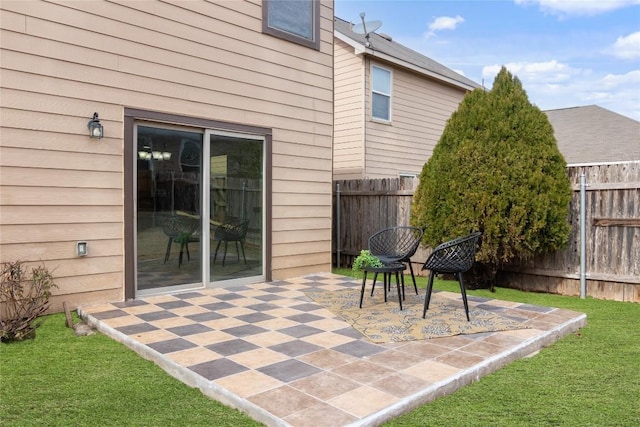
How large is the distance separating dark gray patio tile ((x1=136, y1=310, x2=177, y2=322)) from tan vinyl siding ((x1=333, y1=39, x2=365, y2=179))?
6423 mm

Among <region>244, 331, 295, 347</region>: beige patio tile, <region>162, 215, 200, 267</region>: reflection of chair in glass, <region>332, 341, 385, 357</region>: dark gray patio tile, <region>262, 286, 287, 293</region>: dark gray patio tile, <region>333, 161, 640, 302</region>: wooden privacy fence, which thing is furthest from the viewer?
<region>262, 286, 287, 293</region>: dark gray patio tile

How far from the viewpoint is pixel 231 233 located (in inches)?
235

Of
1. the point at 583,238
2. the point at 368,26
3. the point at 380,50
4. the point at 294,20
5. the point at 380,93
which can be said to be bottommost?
the point at 583,238

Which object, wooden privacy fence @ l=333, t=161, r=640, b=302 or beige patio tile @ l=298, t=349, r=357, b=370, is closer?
beige patio tile @ l=298, t=349, r=357, b=370

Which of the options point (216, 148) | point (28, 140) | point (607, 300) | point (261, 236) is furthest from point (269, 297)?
point (607, 300)

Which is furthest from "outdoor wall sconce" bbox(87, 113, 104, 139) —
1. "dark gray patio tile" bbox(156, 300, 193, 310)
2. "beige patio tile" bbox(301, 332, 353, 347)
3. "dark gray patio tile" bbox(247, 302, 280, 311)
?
"beige patio tile" bbox(301, 332, 353, 347)

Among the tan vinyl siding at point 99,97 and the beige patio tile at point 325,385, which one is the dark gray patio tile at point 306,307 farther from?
the beige patio tile at point 325,385

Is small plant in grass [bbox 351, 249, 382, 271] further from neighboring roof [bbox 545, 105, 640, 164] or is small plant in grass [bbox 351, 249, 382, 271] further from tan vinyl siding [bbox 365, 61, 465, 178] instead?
neighboring roof [bbox 545, 105, 640, 164]

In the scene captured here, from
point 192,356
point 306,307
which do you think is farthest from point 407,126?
point 192,356

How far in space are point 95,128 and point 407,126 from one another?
8.03 meters

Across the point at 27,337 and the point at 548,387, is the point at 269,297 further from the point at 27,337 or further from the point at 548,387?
the point at 548,387

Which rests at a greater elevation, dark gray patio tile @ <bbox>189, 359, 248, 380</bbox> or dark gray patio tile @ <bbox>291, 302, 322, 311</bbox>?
dark gray patio tile @ <bbox>189, 359, 248, 380</bbox>

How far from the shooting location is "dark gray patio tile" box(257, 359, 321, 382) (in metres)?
2.87

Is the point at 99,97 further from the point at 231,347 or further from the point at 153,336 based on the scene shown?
the point at 231,347
